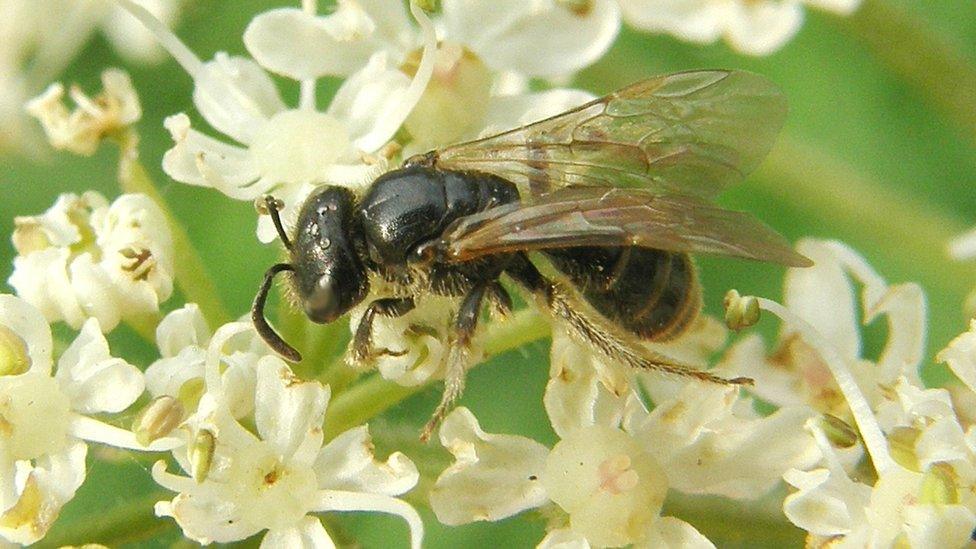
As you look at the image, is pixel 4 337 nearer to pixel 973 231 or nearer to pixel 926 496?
pixel 926 496

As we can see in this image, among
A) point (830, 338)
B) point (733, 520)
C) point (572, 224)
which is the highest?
point (572, 224)

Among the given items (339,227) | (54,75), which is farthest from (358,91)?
(54,75)

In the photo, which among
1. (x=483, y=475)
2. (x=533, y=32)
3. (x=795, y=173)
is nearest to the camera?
(x=483, y=475)

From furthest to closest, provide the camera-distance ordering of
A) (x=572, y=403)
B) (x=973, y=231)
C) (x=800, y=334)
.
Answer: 1. (x=973, y=231)
2. (x=800, y=334)
3. (x=572, y=403)

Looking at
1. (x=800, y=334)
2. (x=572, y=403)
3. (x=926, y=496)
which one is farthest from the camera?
(x=800, y=334)

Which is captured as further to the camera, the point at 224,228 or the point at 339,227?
the point at 224,228

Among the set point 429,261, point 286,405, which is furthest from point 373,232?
point 286,405

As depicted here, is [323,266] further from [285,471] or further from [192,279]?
[192,279]
